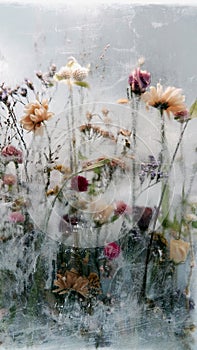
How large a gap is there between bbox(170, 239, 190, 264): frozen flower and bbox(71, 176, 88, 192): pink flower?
0.17 m

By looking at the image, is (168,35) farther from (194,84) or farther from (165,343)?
(165,343)

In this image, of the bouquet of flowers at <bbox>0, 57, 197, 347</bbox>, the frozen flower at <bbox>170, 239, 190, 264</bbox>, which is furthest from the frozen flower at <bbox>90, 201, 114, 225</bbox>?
the frozen flower at <bbox>170, 239, 190, 264</bbox>

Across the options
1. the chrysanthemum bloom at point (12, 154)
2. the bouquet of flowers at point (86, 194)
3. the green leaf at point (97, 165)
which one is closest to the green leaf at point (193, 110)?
the bouquet of flowers at point (86, 194)

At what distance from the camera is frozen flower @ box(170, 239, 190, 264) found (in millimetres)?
1517

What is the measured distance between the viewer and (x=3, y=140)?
4.96ft

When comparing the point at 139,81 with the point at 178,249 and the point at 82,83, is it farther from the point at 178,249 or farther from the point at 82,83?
the point at 178,249

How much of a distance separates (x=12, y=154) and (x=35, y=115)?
7cm

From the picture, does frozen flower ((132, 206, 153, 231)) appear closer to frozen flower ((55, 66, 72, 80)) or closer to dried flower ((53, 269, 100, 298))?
dried flower ((53, 269, 100, 298))

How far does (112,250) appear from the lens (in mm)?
1515

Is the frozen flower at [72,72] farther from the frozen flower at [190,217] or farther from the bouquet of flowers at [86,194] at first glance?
the frozen flower at [190,217]

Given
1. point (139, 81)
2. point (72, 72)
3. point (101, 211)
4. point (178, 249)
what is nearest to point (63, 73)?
point (72, 72)

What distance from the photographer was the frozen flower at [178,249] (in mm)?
1517

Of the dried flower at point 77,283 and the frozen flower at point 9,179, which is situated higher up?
the frozen flower at point 9,179

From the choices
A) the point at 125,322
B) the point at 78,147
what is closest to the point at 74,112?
the point at 78,147
